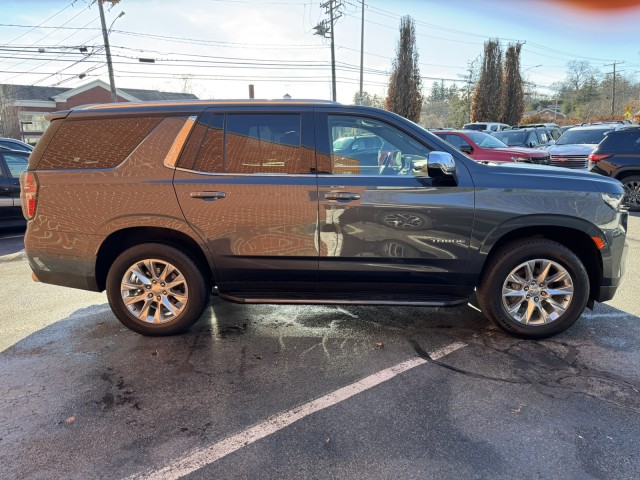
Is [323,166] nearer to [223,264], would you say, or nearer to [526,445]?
[223,264]

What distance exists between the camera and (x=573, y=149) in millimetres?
12602

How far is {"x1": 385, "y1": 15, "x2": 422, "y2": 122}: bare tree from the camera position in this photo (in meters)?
33.0

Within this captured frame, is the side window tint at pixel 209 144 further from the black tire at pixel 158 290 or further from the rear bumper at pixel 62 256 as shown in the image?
the rear bumper at pixel 62 256

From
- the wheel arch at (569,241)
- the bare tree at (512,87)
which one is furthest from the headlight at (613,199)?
the bare tree at (512,87)

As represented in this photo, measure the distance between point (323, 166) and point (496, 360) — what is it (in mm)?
2049

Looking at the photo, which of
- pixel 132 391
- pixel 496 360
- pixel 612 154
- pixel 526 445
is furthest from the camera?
pixel 612 154

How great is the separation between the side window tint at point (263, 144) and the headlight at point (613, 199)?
8.03 feet

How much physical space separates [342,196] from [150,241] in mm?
1717

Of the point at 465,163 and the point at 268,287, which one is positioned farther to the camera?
the point at 268,287

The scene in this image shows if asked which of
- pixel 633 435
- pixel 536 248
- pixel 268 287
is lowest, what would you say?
pixel 633 435

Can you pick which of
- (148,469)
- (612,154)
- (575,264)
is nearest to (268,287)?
(148,469)

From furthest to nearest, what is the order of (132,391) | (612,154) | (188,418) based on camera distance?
(612,154)
(132,391)
(188,418)

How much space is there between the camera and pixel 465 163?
353 centimetres

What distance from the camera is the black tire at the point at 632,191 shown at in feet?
31.4
